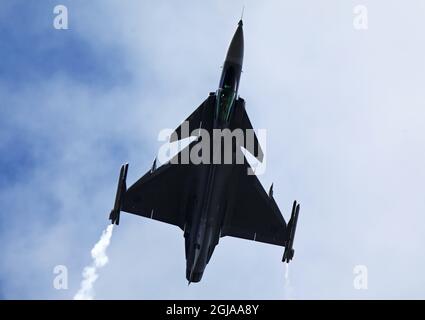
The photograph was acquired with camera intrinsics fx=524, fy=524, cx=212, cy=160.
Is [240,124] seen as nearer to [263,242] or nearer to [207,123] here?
[207,123]

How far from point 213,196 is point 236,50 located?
8.72 meters

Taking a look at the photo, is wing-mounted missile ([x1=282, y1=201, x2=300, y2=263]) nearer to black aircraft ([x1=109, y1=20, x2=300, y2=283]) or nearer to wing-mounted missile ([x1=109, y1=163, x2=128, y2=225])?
black aircraft ([x1=109, y1=20, x2=300, y2=283])

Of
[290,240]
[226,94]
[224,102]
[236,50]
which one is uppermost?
[236,50]

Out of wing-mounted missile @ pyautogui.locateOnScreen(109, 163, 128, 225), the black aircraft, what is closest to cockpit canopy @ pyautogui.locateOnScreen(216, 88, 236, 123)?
the black aircraft

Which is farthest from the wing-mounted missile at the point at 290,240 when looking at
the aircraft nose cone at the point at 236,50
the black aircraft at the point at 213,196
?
the aircraft nose cone at the point at 236,50

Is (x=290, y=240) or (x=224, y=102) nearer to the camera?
(x=224, y=102)

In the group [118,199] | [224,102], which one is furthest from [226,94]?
[118,199]

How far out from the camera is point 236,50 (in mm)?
29781

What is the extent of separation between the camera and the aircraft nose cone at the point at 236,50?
29.8 metres

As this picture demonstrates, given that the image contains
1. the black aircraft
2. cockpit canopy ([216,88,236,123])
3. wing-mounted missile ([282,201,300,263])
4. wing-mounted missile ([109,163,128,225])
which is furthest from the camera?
wing-mounted missile ([282,201,300,263])

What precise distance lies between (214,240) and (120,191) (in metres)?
6.99

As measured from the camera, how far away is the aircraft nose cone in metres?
29.8

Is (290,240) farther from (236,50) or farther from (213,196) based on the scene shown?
(236,50)

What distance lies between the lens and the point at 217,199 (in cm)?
3188
